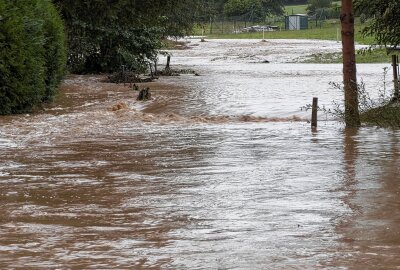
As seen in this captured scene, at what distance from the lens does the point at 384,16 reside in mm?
20703

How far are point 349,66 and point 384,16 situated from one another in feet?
6.07

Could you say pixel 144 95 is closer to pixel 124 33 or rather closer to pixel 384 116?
pixel 384 116

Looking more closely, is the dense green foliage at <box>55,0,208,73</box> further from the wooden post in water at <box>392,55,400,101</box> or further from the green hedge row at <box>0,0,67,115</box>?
the wooden post in water at <box>392,55,400,101</box>

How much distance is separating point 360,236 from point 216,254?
5.25 ft

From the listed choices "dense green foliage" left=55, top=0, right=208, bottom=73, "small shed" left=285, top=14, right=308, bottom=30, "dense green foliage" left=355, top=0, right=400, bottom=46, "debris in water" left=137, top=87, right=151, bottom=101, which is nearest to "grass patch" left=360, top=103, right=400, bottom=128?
"dense green foliage" left=355, top=0, right=400, bottom=46

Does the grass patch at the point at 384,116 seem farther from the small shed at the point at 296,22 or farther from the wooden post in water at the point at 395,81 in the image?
the small shed at the point at 296,22

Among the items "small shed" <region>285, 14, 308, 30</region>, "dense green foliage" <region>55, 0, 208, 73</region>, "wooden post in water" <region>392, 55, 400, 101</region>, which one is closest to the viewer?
"wooden post in water" <region>392, 55, 400, 101</region>

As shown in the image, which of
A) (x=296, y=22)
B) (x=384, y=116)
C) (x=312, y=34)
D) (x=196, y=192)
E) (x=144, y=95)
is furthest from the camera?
(x=296, y=22)

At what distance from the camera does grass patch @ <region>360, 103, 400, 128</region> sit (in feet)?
64.5

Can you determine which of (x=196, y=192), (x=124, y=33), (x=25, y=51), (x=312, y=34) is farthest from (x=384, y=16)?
(x=312, y=34)

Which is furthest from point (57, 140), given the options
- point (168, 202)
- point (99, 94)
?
point (99, 94)

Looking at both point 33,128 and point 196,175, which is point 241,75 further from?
point 196,175

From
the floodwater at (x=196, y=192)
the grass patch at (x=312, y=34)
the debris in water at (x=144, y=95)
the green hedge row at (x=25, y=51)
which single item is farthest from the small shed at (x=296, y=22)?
the floodwater at (x=196, y=192)

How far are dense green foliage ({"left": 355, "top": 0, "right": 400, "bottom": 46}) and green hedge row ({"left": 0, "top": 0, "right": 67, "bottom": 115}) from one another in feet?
29.3
